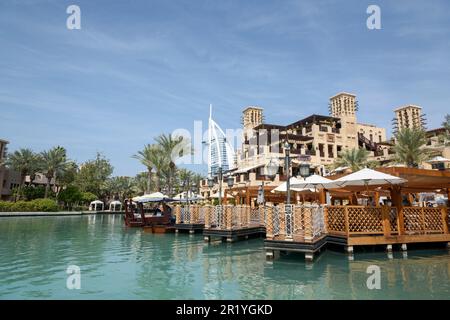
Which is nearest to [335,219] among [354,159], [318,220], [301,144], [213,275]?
[318,220]

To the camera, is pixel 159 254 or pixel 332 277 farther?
pixel 159 254

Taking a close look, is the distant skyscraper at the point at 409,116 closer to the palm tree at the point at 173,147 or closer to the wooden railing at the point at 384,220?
the palm tree at the point at 173,147

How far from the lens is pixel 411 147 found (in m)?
34.9

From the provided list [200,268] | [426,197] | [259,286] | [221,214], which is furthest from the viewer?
[426,197]

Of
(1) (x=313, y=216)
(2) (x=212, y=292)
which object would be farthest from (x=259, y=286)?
(1) (x=313, y=216)

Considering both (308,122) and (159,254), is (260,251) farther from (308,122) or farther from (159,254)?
(308,122)

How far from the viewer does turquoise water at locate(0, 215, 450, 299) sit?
6993mm

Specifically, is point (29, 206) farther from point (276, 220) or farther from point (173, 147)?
point (276, 220)

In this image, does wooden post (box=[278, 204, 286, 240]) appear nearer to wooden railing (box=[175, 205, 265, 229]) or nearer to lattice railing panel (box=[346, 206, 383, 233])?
lattice railing panel (box=[346, 206, 383, 233])

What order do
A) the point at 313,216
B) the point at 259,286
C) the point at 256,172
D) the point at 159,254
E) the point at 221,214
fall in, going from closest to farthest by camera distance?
the point at 259,286 < the point at 313,216 < the point at 159,254 < the point at 221,214 < the point at 256,172

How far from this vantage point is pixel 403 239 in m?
11.9

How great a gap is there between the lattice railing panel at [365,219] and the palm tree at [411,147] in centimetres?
2796

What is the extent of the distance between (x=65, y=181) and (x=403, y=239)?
197 ft

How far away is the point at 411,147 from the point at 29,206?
165 feet
